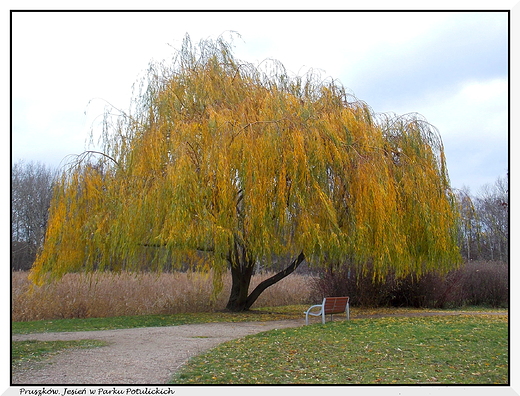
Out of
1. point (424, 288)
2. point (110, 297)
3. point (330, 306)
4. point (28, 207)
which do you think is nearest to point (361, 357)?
point (330, 306)

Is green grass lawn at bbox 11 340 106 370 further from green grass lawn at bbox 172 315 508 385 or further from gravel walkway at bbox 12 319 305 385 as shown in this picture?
green grass lawn at bbox 172 315 508 385

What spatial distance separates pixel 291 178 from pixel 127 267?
4.24 meters

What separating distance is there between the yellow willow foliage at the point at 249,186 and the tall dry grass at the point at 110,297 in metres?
1.73

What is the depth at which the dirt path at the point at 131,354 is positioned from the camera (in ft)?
18.5

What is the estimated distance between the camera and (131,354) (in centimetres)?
707

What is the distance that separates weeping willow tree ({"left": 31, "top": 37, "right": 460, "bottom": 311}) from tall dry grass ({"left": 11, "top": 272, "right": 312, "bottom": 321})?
5.58ft

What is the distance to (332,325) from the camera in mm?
10125

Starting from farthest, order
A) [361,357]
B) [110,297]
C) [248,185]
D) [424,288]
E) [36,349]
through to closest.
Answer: [424,288] < [110,297] < [248,185] < [36,349] < [361,357]

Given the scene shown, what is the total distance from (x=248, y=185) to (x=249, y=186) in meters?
0.03

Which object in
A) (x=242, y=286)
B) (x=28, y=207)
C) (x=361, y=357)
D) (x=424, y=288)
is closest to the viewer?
(x=361, y=357)

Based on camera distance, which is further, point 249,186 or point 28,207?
point 28,207

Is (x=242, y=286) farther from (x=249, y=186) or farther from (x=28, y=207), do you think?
(x=28, y=207)

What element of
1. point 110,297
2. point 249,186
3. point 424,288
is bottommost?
point 424,288

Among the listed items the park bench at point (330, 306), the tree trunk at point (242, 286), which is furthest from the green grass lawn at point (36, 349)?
the tree trunk at point (242, 286)
